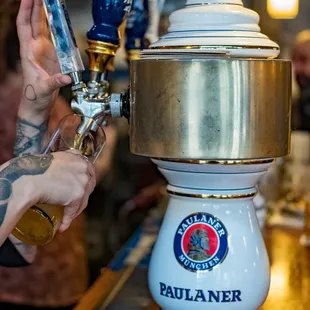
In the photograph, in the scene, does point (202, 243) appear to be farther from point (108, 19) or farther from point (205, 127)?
point (108, 19)

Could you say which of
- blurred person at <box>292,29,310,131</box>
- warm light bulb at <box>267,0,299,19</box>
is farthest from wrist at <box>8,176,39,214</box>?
warm light bulb at <box>267,0,299,19</box>

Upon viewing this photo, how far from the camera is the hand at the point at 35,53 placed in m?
0.92

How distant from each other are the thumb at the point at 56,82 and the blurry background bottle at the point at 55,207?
43 millimetres

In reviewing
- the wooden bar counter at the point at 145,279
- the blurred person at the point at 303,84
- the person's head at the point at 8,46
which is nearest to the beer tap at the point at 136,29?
the wooden bar counter at the point at 145,279

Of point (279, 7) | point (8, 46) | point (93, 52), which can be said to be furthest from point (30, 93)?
point (279, 7)

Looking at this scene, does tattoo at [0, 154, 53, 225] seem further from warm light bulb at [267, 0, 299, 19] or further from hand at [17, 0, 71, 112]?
warm light bulb at [267, 0, 299, 19]

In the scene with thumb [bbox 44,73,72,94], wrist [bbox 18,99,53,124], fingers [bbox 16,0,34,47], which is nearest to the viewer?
thumb [bbox 44,73,72,94]

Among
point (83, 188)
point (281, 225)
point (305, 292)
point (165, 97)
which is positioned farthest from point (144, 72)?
point (281, 225)

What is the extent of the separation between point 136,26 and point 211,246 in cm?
45

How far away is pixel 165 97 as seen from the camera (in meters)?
0.72

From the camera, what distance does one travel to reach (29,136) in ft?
3.51

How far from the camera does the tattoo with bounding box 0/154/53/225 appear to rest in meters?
0.72

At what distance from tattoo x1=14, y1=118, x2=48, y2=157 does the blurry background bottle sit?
0.24 m

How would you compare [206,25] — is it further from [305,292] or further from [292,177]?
[292,177]
